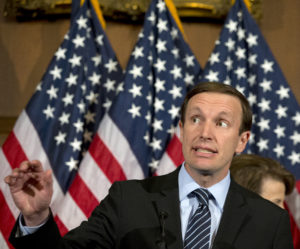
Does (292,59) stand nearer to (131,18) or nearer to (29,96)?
(131,18)

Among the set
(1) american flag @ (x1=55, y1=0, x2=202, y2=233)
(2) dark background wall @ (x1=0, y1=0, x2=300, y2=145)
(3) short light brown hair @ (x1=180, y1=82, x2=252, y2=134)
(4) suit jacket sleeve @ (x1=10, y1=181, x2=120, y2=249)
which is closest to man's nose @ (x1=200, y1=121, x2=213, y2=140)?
(3) short light brown hair @ (x1=180, y1=82, x2=252, y2=134)

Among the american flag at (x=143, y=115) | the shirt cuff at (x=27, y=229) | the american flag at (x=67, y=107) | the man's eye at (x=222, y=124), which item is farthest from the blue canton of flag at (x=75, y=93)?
the shirt cuff at (x=27, y=229)

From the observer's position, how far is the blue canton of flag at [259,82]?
3.93 meters

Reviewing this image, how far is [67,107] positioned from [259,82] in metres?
1.36

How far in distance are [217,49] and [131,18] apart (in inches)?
27.6

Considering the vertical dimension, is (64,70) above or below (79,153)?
above

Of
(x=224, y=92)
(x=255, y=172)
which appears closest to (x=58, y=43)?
(x=255, y=172)

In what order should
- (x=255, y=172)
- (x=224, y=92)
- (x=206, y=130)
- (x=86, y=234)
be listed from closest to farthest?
(x=86, y=234) → (x=206, y=130) → (x=224, y=92) → (x=255, y=172)

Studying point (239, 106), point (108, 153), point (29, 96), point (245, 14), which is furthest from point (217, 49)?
point (239, 106)

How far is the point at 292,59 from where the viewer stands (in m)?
4.31

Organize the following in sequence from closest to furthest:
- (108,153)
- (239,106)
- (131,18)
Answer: (239,106)
(108,153)
(131,18)

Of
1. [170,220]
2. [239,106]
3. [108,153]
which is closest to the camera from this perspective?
[170,220]

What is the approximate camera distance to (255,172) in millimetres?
2977

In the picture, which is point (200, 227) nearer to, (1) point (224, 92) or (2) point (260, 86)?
(1) point (224, 92)
